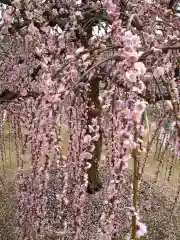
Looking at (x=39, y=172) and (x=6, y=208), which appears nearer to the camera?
(x=39, y=172)

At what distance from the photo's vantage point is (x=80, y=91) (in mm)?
3150

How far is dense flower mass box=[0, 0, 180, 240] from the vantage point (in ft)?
7.28

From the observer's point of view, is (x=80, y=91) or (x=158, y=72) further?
(x=80, y=91)

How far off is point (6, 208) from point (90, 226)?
1268 mm

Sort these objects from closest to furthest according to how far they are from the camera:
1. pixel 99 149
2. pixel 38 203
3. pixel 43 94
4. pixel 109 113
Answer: pixel 43 94
pixel 109 113
pixel 38 203
pixel 99 149

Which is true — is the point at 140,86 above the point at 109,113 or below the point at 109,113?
above

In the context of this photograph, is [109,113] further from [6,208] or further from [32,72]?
[6,208]

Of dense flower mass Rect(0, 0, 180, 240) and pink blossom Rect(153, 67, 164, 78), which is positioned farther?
pink blossom Rect(153, 67, 164, 78)

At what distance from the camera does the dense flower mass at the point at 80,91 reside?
7.28 ft

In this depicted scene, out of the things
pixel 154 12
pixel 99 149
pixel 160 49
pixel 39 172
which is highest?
pixel 154 12

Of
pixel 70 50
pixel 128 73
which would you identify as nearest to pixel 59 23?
pixel 70 50

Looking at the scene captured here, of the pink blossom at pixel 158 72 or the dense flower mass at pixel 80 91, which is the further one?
the pink blossom at pixel 158 72

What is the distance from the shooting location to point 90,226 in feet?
19.2

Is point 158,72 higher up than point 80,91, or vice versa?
point 158,72
